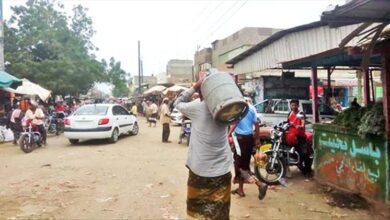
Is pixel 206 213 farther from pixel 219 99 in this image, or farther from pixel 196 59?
pixel 196 59

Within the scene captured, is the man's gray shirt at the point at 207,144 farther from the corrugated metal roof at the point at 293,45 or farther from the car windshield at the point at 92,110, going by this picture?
the car windshield at the point at 92,110

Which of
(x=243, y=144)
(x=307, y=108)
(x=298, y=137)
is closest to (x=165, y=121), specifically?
(x=307, y=108)

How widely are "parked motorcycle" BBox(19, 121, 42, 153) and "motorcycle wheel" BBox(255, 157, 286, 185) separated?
325 inches

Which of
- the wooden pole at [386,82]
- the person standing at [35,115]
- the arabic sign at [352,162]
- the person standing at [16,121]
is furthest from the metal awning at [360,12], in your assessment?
the person standing at [16,121]

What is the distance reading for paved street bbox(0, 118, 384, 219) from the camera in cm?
610

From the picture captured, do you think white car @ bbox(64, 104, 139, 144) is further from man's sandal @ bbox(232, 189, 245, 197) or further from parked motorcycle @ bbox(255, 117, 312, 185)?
man's sandal @ bbox(232, 189, 245, 197)

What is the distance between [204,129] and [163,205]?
2.60m

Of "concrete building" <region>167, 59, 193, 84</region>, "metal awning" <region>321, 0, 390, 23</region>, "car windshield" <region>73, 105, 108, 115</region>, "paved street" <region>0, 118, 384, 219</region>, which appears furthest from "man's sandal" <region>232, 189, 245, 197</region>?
"concrete building" <region>167, 59, 193, 84</region>

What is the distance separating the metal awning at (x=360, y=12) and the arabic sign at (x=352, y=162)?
1.64 metres

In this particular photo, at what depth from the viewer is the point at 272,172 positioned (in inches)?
314

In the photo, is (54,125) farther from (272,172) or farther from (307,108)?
(272,172)

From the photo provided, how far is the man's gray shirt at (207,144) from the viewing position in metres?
4.35

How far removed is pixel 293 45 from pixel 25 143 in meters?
9.37

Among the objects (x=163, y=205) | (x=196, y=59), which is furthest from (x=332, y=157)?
(x=196, y=59)
